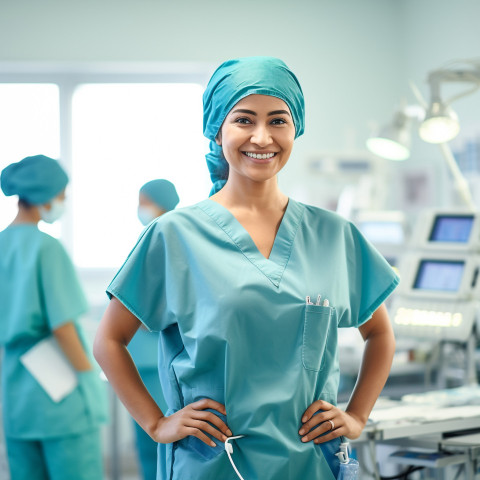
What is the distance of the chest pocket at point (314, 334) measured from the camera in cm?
112

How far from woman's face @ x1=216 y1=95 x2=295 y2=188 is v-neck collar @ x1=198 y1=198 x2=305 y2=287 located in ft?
0.28

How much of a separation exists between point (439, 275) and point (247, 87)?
1823 millimetres

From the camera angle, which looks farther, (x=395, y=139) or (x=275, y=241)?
(x=395, y=139)

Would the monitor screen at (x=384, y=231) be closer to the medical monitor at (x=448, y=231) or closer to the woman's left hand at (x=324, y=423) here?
the medical monitor at (x=448, y=231)

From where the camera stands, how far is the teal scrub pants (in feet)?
6.95

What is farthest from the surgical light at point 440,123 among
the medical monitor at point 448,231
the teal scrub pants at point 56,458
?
the teal scrub pants at point 56,458

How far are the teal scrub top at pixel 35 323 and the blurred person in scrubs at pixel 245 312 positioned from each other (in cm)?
104

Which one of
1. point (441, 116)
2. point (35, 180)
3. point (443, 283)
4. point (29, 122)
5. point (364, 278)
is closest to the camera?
point (364, 278)

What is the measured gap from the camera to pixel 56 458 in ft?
7.00

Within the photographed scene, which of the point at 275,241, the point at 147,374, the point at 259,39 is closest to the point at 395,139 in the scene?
the point at 147,374

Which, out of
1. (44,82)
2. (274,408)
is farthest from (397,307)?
(44,82)

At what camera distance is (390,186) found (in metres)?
4.47

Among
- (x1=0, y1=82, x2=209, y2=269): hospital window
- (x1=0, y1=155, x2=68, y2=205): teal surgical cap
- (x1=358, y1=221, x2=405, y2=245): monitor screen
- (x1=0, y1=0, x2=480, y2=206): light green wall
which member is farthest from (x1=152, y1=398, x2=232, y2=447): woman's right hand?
(x1=0, y1=82, x2=209, y2=269): hospital window

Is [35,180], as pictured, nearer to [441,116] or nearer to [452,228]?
[441,116]
